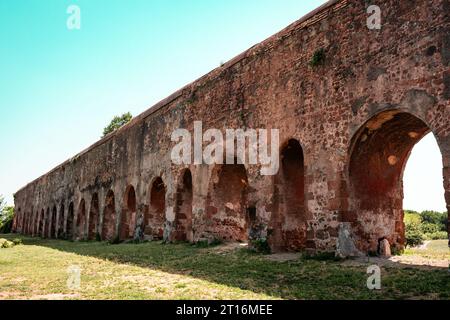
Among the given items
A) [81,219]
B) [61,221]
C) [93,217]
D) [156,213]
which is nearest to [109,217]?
[93,217]

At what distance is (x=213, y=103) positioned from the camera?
12891 mm

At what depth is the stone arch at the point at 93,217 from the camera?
74.5 ft

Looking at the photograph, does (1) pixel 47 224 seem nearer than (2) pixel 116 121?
Yes

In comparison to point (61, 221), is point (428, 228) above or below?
below

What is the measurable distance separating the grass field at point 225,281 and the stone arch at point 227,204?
11.4 ft

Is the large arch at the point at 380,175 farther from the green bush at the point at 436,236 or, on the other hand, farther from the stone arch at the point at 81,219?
the stone arch at the point at 81,219

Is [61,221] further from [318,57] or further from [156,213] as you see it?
[318,57]

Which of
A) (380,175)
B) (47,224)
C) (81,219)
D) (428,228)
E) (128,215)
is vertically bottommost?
(47,224)

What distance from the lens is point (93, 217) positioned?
75.7 ft

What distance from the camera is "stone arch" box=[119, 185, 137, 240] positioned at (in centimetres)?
1833

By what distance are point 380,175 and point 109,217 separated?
1519 centimetres
